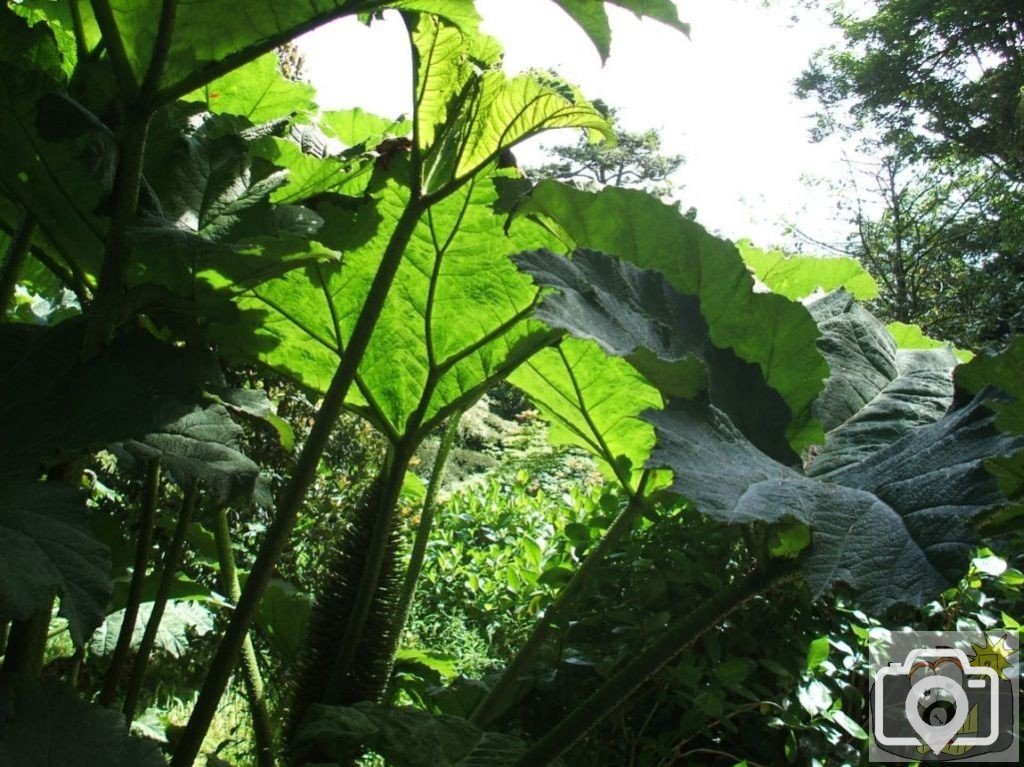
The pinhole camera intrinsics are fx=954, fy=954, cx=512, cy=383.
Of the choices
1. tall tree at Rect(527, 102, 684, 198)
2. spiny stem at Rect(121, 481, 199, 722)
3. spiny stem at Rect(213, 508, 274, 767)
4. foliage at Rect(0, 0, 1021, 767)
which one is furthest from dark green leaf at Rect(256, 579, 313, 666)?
tall tree at Rect(527, 102, 684, 198)

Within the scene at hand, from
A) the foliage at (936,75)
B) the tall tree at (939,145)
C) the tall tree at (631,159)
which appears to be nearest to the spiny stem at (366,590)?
the tall tree at (939,145)

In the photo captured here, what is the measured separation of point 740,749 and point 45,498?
1205 millimetres

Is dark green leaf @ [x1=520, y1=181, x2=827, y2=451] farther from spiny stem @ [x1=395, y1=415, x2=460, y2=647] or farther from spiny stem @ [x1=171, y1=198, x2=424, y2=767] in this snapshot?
spiny stem @ [x1=395, y1=415, x2=460, y2=647]

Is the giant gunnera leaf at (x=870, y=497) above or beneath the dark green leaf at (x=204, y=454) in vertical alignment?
beneath

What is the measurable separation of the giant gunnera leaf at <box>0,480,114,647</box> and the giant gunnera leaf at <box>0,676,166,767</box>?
0.41 feet

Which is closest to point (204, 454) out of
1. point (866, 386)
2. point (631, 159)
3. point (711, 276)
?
point (711, 276)

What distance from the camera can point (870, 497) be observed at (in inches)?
26.8

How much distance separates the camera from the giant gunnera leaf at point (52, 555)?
656mm

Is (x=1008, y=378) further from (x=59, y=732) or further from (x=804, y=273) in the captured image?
(x=59, y=732)

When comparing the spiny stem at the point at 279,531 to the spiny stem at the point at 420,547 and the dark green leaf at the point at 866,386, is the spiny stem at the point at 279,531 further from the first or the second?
the dark green leaf at the point at 866,386

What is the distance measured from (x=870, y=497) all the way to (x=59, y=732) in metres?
0.67

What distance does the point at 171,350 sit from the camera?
2.84ft

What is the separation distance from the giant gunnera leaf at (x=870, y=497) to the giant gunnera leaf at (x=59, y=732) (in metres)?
0.51

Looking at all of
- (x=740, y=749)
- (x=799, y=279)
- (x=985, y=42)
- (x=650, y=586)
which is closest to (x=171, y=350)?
(x=799, y=279)
